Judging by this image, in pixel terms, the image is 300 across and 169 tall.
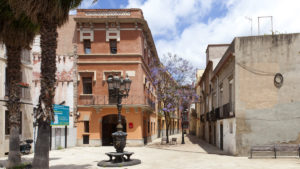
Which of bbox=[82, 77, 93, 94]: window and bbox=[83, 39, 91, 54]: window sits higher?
bbox=[83, 39, 91, 54]: window

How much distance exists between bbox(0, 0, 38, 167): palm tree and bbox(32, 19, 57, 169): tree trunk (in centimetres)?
217

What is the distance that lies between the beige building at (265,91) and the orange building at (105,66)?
1052 centimetres

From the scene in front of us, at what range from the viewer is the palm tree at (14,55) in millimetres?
12078

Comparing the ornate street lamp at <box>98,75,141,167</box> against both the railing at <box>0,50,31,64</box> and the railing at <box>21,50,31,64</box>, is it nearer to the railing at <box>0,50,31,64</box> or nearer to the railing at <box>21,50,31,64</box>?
the railing at <box>0,50,31,64</box>

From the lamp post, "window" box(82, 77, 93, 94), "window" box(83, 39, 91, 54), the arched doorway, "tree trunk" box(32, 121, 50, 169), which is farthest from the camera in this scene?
the arched doorway

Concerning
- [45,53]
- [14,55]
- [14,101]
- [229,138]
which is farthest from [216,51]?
[45,53]

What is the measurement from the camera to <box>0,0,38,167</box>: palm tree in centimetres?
1208

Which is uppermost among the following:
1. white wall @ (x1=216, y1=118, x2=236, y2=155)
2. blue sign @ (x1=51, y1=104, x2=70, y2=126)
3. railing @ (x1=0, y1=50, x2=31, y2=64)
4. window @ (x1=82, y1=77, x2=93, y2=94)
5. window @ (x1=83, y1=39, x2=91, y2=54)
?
window @ (x1=83, y1=39, x2=91, y2=54)

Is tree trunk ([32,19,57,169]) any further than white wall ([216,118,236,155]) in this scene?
No

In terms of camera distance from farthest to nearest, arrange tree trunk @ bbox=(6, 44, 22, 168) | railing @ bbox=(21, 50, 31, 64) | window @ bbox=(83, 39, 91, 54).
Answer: window @ bbox=(83, 39, 91, 54) < railing @ bbox=(21, 50, 31, 64) < tree trunk @ bbox=(6, 44, 22, 168)

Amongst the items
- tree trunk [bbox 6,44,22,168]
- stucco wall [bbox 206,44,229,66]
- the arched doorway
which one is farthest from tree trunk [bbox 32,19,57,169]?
stucco wall [bbox 206,44,229,66]

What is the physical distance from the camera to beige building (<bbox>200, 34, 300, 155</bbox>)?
1645 cm

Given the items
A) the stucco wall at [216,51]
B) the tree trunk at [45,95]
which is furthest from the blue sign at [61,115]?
the stucco wall at [216,51]

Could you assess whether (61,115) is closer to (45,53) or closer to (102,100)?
(102,100)
